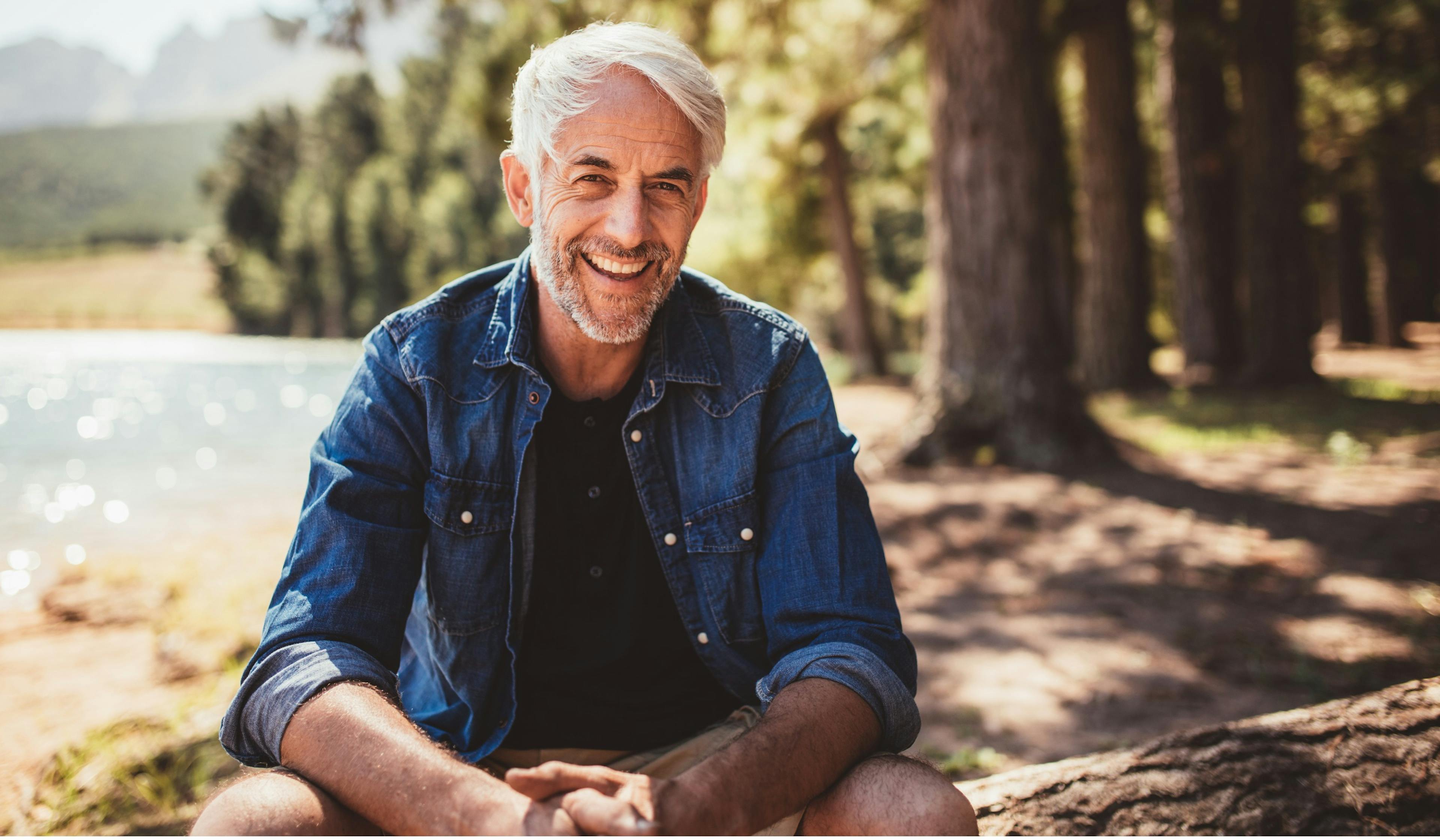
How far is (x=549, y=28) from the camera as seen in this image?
727 cm

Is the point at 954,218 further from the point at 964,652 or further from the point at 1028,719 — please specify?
the point at 1028,719

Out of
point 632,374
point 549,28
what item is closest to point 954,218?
point 549,28

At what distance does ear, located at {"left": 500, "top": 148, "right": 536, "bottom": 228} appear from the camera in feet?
6.81

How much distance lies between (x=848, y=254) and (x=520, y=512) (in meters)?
15.7

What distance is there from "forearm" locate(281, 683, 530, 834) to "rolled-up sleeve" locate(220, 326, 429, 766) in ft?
0.15

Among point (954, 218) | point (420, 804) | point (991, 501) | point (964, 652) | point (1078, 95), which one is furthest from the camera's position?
point (1078, 95)

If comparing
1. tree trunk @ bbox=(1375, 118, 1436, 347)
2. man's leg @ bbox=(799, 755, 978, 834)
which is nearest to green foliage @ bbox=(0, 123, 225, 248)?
tree trunk @ bbox=(1375, 118, 1436, 347)

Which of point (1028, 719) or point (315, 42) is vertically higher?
point (315, 42)

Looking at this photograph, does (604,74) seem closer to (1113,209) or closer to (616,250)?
(616,250)

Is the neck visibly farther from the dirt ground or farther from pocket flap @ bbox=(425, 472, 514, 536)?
the dirt ground

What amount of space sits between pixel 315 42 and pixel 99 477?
6.94 metres

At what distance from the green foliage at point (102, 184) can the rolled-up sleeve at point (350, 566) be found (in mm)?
90467

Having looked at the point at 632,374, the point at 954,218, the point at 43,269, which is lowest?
the point at 632,374

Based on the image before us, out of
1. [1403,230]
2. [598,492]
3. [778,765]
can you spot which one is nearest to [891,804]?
[778,765]
